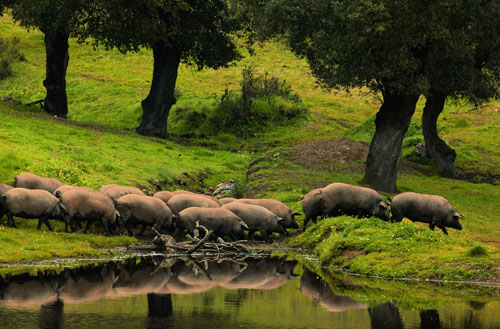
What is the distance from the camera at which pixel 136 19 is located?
44.8m

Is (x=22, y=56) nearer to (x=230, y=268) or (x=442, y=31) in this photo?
(x=442, y=31)

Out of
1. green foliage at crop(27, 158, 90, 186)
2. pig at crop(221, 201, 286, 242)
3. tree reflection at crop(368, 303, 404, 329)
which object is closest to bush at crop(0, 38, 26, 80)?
green foliage at crop(27, 158, 90, 186)

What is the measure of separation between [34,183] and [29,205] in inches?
102

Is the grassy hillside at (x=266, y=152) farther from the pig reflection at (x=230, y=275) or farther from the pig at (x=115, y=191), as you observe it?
the pig at (x=115, y=191)

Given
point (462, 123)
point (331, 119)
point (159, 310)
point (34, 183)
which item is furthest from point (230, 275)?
point (462, 123)

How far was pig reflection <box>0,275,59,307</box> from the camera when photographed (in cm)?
1435

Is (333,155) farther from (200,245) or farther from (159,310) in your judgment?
(159,310)

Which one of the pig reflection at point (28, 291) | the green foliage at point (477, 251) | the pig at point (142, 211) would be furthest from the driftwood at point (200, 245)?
the green foliage at point (477, 251)

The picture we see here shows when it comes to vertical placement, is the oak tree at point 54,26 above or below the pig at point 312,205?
above

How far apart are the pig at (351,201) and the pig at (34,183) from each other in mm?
9242

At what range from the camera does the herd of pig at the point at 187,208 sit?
22.6 m

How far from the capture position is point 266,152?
4547cm

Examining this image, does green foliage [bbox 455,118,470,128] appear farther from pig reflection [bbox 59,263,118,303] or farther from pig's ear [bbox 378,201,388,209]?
pig reflection [bbox 59,263,118,303]

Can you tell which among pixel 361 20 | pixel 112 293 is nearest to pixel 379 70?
pixel 361 20
